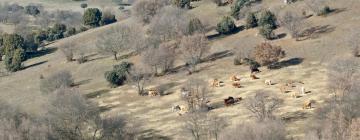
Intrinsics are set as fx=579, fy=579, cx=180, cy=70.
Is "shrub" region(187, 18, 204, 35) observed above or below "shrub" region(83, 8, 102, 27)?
above

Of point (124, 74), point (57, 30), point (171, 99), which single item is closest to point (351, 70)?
point (171, 99)

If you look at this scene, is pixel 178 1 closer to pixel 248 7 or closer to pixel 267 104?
pixel 248 7

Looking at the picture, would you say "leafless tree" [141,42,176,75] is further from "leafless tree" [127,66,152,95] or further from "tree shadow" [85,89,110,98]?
"tree shadow" [85,89,110,98]

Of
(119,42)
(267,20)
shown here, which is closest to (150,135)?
(267,20)

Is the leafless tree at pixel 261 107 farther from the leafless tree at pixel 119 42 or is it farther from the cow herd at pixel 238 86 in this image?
the leafless tree at pixel 119 42

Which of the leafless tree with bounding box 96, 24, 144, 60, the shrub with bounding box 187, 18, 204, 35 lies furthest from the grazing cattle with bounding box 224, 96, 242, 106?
the shrub with bounding box 187, 18, 204, 35

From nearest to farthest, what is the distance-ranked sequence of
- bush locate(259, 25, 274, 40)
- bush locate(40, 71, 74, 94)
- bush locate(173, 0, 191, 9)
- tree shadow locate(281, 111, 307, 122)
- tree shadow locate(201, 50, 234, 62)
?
tree shadow locate(281, 111, 307, 122)
bush locate(40, 71, 74, 94)
tree shadow locate(201, 50, 234, 62)
bush locate(259, 25, 274, 40)
bush locate(173, 0, 191, 9)

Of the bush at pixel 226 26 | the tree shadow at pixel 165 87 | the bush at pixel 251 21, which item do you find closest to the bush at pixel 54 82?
the tree shadow at pixel 165 87
